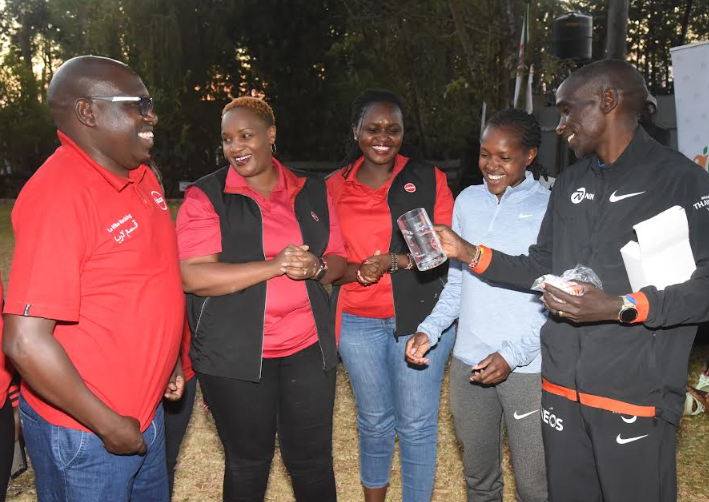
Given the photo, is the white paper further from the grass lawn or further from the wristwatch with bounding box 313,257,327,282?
the grass lawn

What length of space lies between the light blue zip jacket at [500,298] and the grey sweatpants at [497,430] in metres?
0.09

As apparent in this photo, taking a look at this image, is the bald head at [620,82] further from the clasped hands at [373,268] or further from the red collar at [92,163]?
the red collar at [92,163]

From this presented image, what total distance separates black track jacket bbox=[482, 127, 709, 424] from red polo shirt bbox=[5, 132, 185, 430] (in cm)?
147

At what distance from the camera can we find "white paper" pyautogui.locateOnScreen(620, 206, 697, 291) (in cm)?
217

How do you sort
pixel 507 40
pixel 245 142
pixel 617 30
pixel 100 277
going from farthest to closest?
pixel 507 40 < pixel 617 30 < pixel 245 142 < pixel 100 277

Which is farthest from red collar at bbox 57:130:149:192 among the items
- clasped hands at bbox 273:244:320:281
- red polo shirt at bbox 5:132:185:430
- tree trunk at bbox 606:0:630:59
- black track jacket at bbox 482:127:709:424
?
tree trunk at bbox 606:0:630:59

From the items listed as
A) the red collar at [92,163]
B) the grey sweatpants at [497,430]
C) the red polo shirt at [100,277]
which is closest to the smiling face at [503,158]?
the grey sweatpants at [497,430]

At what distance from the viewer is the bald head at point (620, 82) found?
7.80ft

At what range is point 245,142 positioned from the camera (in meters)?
3.05

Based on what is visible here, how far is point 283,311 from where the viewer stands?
9.64ft

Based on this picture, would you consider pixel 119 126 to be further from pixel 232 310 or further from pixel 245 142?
pixel 232 310

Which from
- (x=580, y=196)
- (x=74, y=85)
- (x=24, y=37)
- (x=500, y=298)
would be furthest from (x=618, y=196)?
(x=24, y=37)

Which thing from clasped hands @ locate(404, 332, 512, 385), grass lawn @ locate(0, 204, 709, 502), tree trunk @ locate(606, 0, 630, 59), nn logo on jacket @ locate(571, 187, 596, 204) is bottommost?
grass lawn @ locate(0, 204, 709, 502)

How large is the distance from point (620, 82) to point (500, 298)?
1040mm
